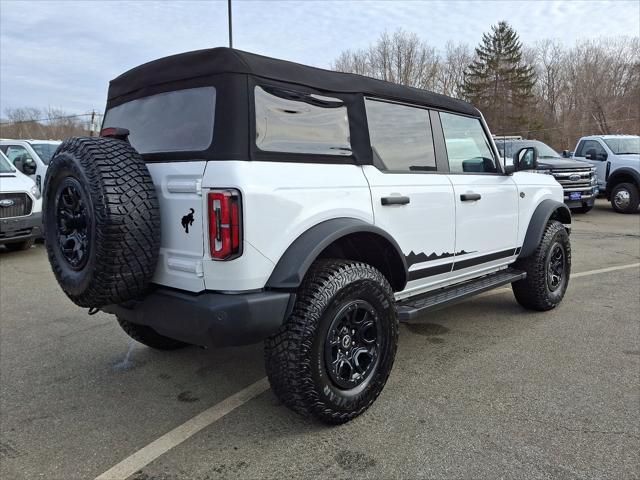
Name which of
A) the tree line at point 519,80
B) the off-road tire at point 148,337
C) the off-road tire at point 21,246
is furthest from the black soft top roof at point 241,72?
the tree line at point 519,80

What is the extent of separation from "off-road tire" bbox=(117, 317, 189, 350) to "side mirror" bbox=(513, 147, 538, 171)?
10.7 feet

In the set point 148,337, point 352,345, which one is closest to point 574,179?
point 352,345

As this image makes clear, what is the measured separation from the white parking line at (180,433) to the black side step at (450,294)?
3.55 ft

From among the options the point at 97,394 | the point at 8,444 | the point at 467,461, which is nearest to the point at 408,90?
the point at 467,461

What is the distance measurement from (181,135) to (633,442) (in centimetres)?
291

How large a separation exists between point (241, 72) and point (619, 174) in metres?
13.4

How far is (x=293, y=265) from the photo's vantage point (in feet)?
8.28

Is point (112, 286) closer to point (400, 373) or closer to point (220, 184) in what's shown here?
point (220, 184)

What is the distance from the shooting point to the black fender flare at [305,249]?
250cm

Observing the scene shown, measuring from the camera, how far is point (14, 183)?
7.92 m

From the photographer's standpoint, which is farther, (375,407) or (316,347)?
(375,407)

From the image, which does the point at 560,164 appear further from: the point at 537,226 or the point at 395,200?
the point at 395,200

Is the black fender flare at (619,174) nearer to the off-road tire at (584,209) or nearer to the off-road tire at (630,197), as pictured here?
the off-road tire at (630,197)

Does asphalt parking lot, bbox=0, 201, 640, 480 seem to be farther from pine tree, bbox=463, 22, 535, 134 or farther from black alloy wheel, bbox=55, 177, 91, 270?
pine tree, bbox=463, 22, 535, 134
